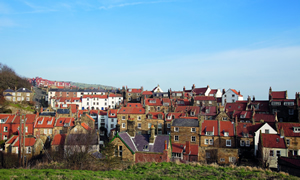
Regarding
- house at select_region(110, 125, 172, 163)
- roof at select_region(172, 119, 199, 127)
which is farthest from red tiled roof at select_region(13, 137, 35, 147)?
roof at select_region(172, 119, 199, 127)

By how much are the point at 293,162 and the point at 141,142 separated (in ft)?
64.2

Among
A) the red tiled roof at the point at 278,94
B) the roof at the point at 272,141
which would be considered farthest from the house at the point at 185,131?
the red tiled roof at the point at 278,94

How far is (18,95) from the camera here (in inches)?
3278

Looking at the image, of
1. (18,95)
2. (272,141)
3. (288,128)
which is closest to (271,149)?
(272,141)

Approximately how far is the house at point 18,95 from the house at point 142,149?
208ft

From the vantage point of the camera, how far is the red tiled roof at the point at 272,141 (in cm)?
3838

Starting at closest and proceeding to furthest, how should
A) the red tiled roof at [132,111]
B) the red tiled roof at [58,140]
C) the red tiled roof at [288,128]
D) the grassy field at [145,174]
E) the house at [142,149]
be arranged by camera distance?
the grassy field at [145,174] < the house at [142,149] < the red tiled roof at [58,140] < the red tiled roof at [288,128] < the red tiled roof at [132,111]

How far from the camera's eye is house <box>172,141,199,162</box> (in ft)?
127

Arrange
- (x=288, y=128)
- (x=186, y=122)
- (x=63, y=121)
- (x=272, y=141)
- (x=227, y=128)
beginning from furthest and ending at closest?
1. (x=63, y=121)
2. (x=186, y=122)
3. (x=227, y=128)
4. (x=288, y=128)
5. (x=272, y=141)

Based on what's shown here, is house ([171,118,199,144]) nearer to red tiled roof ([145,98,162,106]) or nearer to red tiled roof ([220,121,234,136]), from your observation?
red tiled roof ([220,121,234,136])

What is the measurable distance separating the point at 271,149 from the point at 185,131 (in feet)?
47.0

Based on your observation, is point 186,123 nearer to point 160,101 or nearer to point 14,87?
point 160,101

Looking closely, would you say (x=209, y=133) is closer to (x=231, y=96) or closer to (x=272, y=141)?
(x=272, y=141)

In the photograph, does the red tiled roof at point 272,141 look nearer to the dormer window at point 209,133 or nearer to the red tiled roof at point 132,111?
the dormer window at point 209,133
